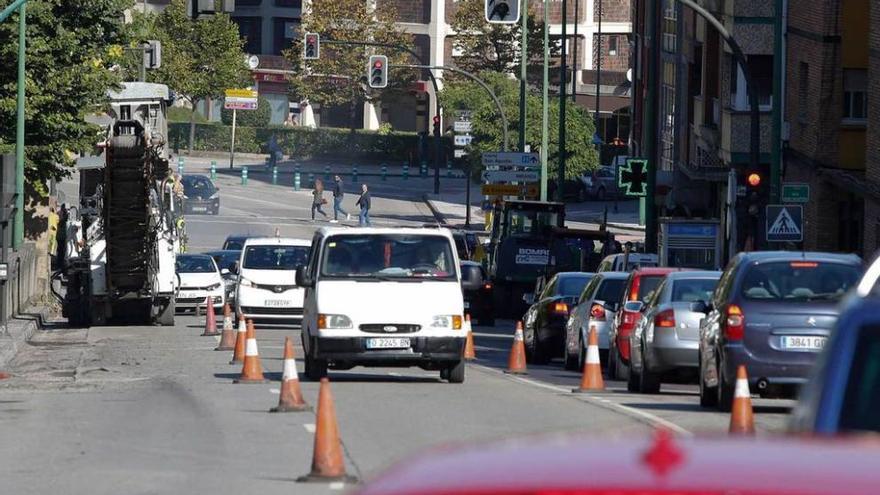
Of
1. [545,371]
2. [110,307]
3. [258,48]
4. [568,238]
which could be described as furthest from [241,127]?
[545,371]

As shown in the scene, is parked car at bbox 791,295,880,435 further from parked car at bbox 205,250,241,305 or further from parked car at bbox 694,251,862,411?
parked car at bbox 205,250,241,305

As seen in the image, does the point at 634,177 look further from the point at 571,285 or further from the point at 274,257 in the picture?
the point at 571,285

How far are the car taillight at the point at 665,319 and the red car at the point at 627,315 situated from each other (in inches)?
102

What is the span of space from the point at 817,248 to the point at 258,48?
80.0 metres

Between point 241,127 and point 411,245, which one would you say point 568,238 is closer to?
point 411,245

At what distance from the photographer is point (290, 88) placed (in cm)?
10781

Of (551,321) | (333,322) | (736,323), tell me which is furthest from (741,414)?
(551,321)

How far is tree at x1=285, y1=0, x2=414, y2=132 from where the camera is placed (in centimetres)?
10244

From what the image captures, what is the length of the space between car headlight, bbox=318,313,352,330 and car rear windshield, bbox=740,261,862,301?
503 centimetres

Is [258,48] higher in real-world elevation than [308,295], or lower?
higher

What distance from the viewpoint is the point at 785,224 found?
3253 cm

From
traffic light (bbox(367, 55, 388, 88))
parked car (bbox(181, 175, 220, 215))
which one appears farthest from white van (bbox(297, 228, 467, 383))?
parked car (bbox(181, 175, 220, 215))

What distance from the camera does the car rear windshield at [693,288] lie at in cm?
2108

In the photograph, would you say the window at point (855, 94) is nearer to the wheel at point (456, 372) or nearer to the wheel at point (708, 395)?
the wheel at point (456, 372)
